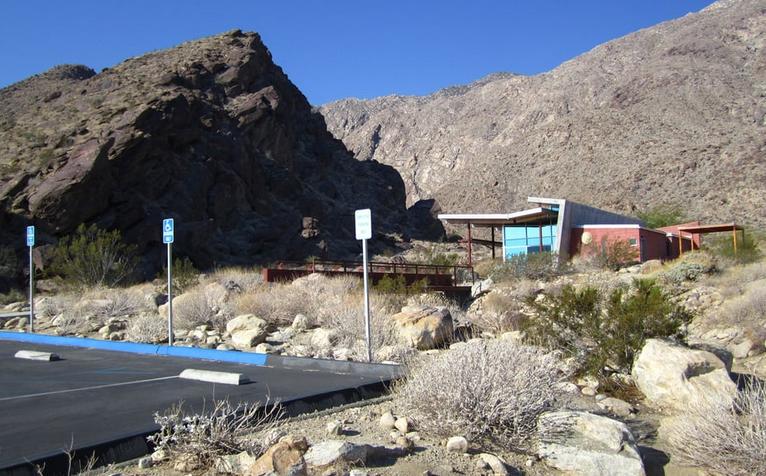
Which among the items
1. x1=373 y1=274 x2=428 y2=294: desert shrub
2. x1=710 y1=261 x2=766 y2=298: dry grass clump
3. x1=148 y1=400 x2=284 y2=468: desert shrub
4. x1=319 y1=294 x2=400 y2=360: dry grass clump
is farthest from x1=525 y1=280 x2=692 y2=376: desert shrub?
x1=710 y1=261 x2=766 y2=298: dry grass clump

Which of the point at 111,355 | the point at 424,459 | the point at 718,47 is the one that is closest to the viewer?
the point at 424,459

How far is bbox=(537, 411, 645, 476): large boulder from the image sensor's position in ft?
19.2

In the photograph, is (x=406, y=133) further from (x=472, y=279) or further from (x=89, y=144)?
(x=472, y=279)

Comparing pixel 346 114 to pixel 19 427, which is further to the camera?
pixel 346 114

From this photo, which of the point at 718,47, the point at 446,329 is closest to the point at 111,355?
the point at 446,329

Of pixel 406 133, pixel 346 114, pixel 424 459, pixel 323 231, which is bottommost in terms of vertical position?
pixel 424 459

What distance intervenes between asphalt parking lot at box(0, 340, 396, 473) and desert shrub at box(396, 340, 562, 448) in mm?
1899

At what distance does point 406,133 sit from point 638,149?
7204 cm

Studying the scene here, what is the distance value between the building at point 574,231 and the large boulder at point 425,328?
25.3 meters

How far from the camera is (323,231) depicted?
5997 centimetres

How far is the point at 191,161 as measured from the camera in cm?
5134

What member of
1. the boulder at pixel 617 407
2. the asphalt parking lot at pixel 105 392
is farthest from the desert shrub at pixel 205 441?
the boulder at pixel 617 407

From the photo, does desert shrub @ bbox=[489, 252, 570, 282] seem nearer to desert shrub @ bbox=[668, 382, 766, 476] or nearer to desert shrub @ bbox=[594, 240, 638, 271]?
desert shrub @ bbox=[594, 240, 638, 271]

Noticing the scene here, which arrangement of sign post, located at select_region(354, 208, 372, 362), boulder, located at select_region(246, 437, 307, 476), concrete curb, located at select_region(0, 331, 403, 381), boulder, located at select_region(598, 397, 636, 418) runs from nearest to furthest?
boulder, located at select_region(246, 437, 307, 476)
boulder, located at select_region(598, 397, 636, 418)
concrete curb, located at select_region(0, 331, 403, 381)
sign post, located at select_region(354, 208, 372, 362)
